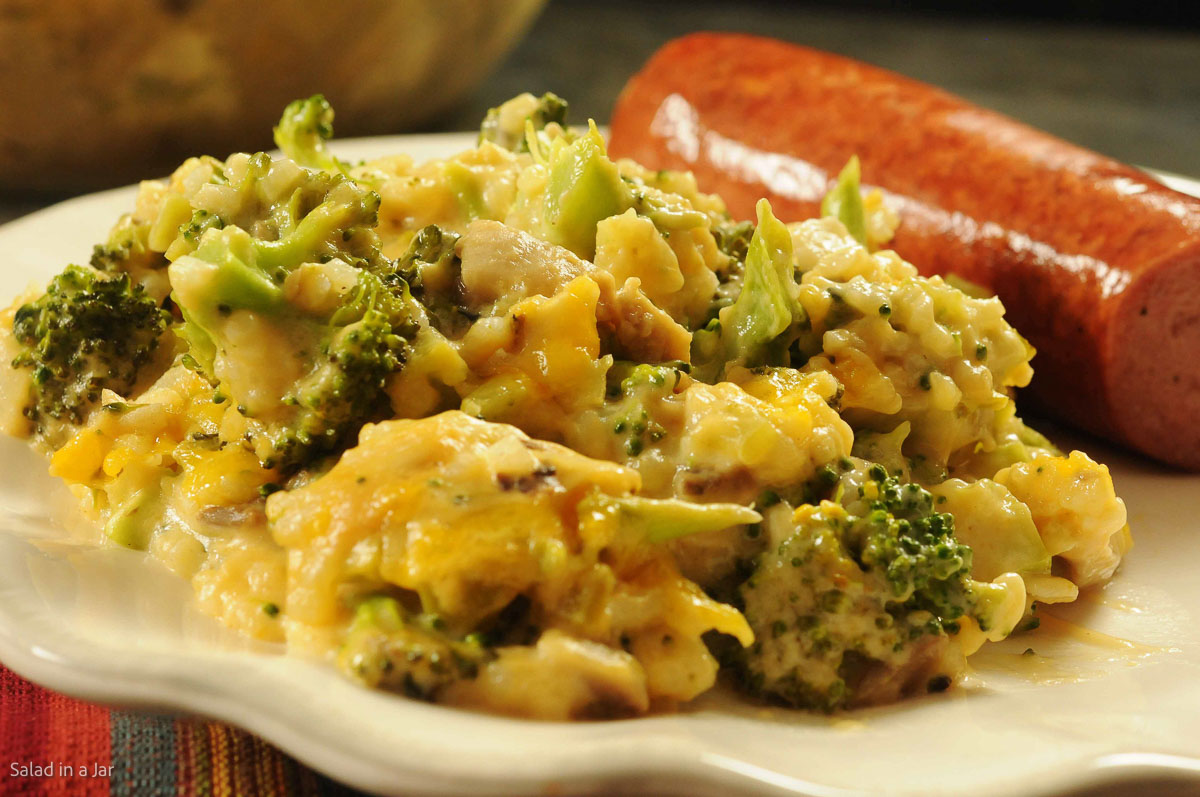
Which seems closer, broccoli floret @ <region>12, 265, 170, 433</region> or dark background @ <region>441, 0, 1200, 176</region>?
broccoli floret @ <region>12, 265, 170, 433</region>

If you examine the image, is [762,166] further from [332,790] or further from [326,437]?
[332,790]

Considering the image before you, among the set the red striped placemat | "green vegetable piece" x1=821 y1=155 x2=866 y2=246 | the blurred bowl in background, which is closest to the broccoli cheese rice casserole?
the red striped placemat

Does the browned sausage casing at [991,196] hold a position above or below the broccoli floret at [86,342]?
above

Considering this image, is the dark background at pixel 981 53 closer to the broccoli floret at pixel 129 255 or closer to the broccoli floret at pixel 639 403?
the broccoli floret at pixel 129 255

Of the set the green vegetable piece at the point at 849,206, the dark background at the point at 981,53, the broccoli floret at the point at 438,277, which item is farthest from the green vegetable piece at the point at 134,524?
the dark background at the point at 981,53

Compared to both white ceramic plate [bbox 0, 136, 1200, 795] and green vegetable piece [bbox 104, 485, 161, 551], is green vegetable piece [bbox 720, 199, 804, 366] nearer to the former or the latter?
white ceramic plate [bbox 0, 136, 1200, 795]

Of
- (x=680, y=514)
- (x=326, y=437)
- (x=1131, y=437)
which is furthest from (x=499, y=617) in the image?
(x=1131, y=437)
